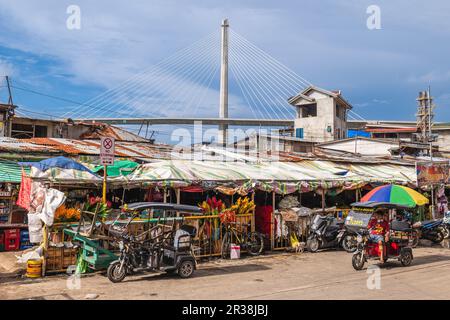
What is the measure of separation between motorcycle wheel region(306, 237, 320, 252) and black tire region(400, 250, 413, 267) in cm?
300

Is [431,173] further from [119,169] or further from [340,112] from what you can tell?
[340,112]

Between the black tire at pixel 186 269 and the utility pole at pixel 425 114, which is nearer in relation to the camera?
the black tire at pixel 186 269

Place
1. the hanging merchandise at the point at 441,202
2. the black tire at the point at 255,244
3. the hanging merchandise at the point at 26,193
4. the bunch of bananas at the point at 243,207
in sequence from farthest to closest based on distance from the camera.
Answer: the hanging merchandise at the point at 441,202
the bunch of bananas at the point at 243,207
the black tire at the point at 255,244
the hanging merchandise at the point at 26,193

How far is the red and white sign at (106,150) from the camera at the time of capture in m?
10.4

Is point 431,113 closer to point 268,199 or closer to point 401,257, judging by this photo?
point 268,199

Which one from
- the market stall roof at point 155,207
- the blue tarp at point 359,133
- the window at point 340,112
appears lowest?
the market stall roof at point 155,207

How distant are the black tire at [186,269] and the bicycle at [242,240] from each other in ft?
9.06

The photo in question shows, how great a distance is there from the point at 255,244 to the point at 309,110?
35422mm

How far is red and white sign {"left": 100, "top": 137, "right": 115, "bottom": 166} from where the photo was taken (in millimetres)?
10352

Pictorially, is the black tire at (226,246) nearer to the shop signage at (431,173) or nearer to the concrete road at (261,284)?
the concrete road at (261,284)

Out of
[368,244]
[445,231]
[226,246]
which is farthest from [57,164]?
[445,231]

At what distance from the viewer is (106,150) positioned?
10438 mm

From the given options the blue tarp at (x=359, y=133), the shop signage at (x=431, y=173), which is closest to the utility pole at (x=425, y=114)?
the blue tarp at (x=359, y=133)
